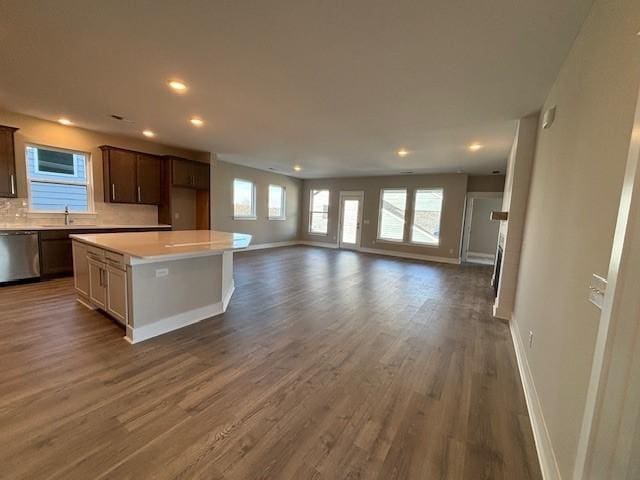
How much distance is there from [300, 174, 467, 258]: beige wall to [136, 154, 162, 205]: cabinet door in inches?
219

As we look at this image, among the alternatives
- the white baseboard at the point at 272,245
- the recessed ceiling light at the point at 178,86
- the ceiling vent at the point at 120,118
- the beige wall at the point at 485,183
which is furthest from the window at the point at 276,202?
the recessed ceiling light at the point at 178,86

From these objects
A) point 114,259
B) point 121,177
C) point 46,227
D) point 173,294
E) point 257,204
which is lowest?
point 173,294

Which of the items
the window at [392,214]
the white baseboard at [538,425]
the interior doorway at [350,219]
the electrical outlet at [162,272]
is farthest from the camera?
the interior doorway at [350,219]

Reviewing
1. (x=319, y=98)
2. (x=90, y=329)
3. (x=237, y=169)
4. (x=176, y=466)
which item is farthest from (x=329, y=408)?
(x=237, y=169)

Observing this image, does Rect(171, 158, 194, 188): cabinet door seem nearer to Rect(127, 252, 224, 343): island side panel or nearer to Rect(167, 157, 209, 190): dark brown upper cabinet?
Rect(167, 157, 209, 190): dark brown upper cabinet

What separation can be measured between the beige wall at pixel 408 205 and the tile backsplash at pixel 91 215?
5674 millimetres

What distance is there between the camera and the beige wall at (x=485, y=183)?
25.0 feet

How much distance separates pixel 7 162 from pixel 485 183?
1021cm

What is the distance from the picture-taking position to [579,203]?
155 centimetres

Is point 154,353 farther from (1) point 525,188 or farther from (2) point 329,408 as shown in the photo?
(1) point 525,188

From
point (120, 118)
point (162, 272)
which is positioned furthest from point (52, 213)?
point (162, 272)

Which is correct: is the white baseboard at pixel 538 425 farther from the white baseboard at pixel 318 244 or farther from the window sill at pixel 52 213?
the white baseboard at pixel 318 244

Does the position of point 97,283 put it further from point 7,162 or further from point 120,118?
point 7,162

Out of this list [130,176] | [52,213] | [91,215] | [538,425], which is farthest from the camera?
[130,176]
